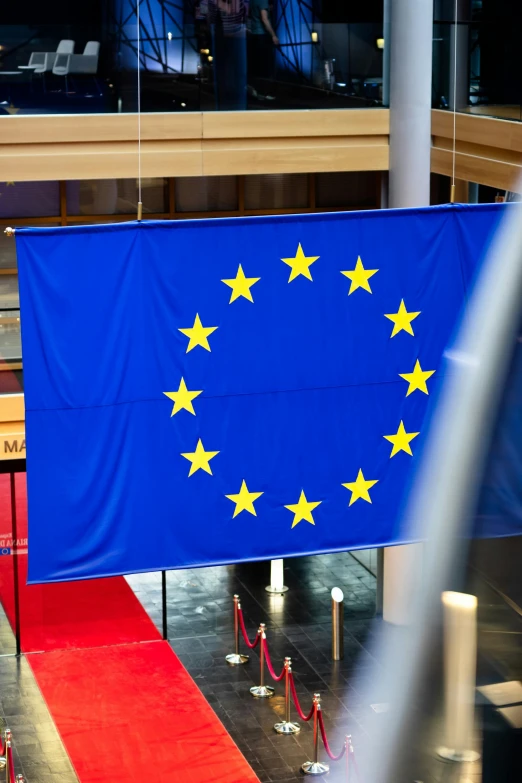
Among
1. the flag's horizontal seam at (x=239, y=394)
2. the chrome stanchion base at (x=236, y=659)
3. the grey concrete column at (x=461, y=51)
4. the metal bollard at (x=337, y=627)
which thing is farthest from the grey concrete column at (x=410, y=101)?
the flag's horizontal seam at (x=239, y=394)

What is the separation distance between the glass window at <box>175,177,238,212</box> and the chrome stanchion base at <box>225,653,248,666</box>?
21.0 feet

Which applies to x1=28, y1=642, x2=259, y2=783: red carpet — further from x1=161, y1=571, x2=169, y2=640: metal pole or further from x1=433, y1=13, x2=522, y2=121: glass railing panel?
x1=433, y1=13, x2=522, y2=121: glass railing panel

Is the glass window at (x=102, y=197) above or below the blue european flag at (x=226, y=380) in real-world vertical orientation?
above

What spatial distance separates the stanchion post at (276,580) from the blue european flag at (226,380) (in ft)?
32.1

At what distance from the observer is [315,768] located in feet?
43.0

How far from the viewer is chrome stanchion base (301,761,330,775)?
1305 centimetres

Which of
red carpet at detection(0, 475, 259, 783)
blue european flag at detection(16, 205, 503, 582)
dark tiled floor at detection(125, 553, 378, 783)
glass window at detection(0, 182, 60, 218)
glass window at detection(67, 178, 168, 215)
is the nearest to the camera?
blue european flag at detection(16, 205, 503, 582)

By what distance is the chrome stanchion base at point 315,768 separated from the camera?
13.1 m

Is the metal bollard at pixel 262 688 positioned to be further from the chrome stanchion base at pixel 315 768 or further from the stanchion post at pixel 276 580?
the stanchion post at pixel 276 580

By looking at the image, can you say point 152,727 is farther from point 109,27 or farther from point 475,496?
point 475,496

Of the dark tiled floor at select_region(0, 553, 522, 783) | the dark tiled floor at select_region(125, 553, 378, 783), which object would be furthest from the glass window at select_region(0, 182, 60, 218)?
the dark tiled floor at select_region(125, 553, 378, 783)

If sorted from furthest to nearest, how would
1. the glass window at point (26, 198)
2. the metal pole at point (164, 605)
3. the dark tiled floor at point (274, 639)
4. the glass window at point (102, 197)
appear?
the metal pole at point (164, 605)
the glass window at point (102, 197)
the glass window at point (26, 198)
the dark tiled floor at point (274, 639)

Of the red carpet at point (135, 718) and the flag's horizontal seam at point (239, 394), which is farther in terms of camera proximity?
the red carpet at point (135, 718)

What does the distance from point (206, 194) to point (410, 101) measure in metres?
3.50
